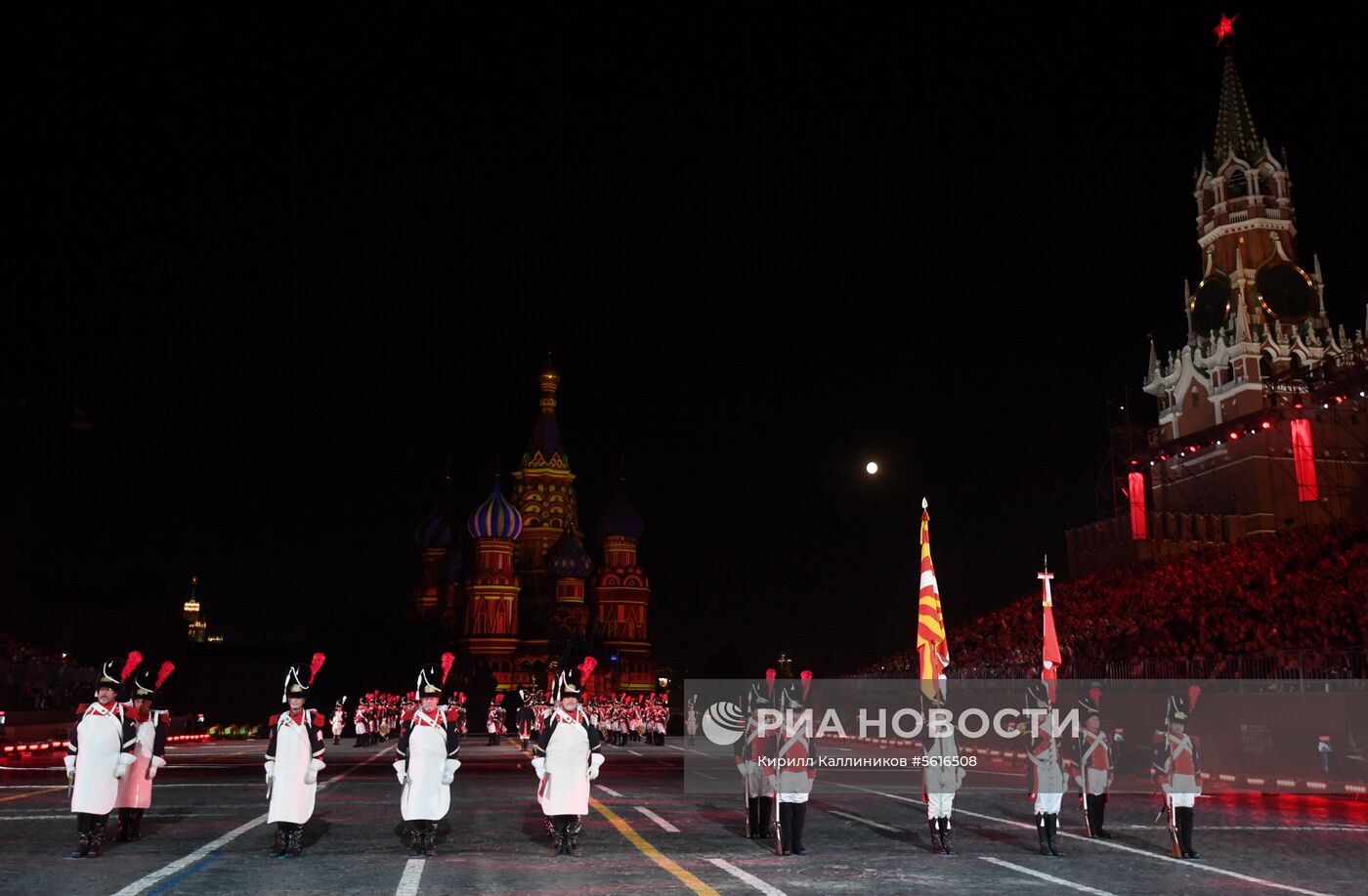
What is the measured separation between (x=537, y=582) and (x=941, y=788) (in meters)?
92.9

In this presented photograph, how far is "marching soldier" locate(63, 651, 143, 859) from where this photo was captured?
12219 mm

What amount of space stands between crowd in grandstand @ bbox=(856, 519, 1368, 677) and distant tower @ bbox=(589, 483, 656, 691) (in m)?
50.0

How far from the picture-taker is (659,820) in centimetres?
1612

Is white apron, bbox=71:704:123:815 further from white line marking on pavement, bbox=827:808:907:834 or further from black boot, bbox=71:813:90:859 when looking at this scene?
white line marking on pavement, bbox=827:808:907:834

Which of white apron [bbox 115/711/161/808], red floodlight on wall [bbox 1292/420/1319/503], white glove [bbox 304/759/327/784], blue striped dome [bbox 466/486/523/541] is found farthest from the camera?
blue striped dome [bbox 466/486/523/541]

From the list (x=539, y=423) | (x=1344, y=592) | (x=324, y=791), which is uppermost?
(x=539, y=423)

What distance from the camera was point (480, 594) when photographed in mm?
96375

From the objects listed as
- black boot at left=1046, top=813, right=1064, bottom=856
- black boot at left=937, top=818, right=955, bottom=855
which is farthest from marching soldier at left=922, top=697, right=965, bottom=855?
black boot at left=1046, top=813, right=1064, bottom=856

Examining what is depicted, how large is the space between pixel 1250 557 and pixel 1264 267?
44.4m

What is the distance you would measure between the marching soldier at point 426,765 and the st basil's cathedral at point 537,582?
74.5 meters

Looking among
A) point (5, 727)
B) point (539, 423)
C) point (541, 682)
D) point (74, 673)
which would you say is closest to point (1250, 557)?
point (5, 727)

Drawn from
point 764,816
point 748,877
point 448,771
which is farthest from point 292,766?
point 764,816

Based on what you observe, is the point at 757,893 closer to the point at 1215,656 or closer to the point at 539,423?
the point at 1215,656

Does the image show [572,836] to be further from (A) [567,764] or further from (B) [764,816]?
(B) [764,816]
